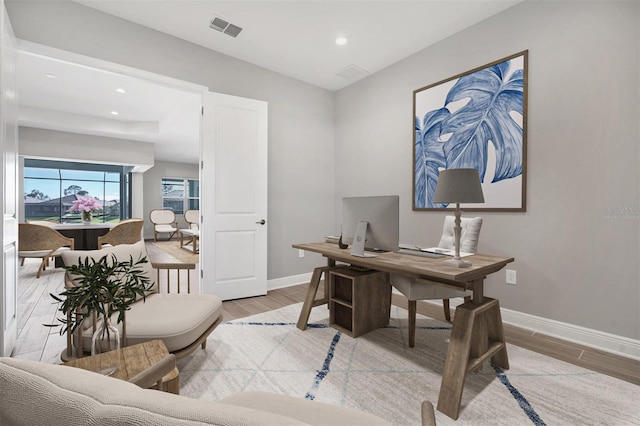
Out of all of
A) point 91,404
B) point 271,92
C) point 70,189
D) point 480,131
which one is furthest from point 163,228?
point 91,404

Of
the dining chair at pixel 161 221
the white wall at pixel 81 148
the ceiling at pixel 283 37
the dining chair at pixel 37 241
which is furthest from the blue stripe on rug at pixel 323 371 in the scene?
the dining chair at pixel 161 221

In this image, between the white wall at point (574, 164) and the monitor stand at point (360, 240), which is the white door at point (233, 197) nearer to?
the monitor stand at point (360, 240)

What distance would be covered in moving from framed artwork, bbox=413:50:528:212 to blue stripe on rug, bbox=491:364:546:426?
1.40m

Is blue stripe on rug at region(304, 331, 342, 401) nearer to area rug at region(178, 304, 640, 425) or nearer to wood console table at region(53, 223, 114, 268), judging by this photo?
area rug at region(178, 304, 640, 425)

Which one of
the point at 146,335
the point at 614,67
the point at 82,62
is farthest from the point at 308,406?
the point at 82,62

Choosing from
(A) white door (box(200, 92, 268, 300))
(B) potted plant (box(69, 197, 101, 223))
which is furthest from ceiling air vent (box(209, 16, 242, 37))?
(B) potted plant (box(69, 197, 101, 223))

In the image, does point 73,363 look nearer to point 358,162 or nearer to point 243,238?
point 243,238

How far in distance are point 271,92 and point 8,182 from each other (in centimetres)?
272

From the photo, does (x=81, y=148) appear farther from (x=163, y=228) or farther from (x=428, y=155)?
(x=428, y=155)

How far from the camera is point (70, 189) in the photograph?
845cm

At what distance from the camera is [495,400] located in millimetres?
1618

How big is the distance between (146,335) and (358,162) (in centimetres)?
320

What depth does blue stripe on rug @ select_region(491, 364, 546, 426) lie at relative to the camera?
58.1 inches

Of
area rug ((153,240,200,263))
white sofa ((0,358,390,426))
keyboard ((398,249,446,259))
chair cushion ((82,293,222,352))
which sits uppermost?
white sofa ((0,358,390,426))
